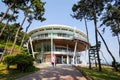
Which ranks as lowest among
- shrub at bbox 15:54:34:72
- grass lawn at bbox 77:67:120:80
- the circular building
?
grass lawn at bbox 77:67:120:80

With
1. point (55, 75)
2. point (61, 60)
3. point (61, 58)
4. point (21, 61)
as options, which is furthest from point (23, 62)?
point (61, 58)

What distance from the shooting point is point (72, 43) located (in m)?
50.8

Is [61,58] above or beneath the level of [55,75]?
above

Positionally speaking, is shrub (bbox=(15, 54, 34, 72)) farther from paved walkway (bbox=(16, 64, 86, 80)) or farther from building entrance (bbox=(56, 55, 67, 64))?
building entrance (bbox=(56, 55, 67, 64))

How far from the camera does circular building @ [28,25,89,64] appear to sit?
158 ft

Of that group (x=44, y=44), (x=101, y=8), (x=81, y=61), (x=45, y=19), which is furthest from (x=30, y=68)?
(x=81, y=61)

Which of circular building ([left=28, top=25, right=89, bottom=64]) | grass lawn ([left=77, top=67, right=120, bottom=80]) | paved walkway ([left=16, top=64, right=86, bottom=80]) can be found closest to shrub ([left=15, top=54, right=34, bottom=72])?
paved walkway ([left=16, top=64, right=86, bottom=80])

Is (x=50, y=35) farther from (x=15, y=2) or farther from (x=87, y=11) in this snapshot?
(x=15, y=2)

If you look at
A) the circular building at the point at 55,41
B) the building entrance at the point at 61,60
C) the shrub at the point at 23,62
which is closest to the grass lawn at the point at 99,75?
the shrub at the point at 23,62

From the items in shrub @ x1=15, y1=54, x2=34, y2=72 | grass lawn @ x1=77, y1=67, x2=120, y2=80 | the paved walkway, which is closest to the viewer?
the paved walkway

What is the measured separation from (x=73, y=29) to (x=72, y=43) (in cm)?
344

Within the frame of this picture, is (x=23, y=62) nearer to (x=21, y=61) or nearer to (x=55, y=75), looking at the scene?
(x=21, y=61)

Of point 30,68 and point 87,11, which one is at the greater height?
point 87,11

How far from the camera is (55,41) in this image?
49375 mm
